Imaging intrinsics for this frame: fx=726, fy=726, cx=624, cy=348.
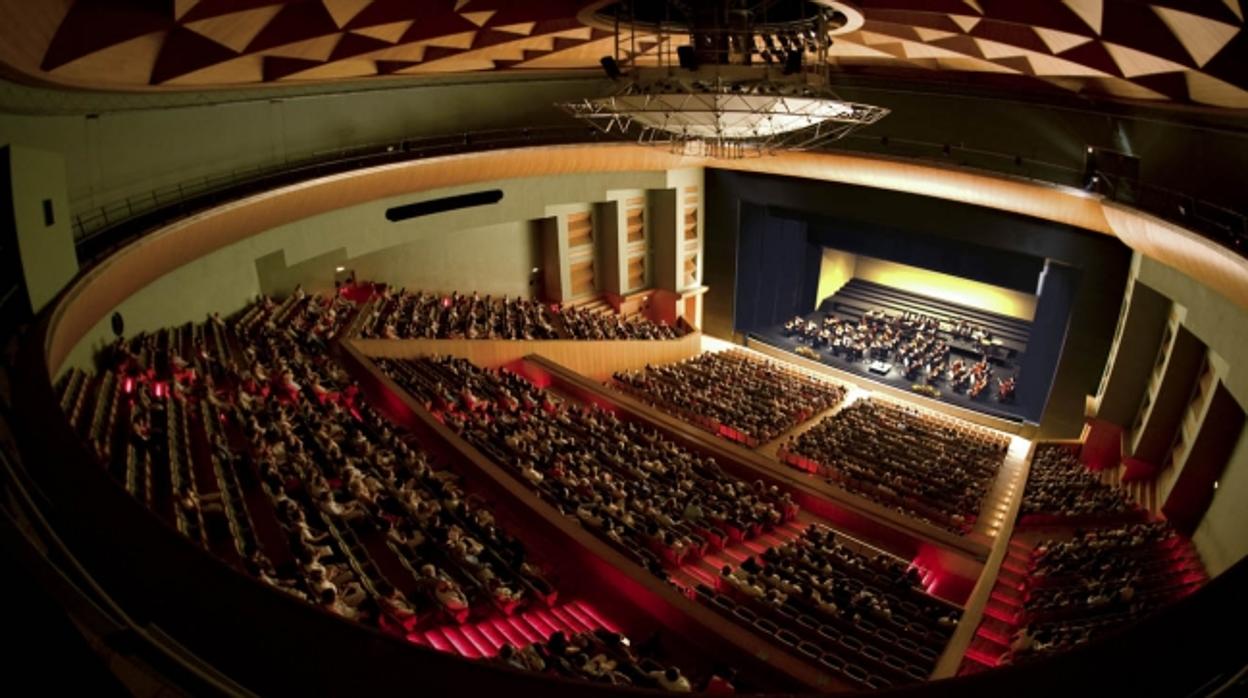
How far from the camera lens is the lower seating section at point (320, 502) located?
582 centimetres

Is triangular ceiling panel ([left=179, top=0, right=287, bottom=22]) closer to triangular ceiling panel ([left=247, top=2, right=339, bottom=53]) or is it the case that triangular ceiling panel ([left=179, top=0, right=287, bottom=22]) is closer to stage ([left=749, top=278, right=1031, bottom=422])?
triangular ceiling panel ([left=247, top=2, right=339, bottom=53])

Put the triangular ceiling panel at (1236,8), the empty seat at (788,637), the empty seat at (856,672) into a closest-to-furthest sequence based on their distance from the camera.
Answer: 1. the triangular ceiling panel at (1236,8)
2. the empty seat at (856,672)
3. the empty seat at (788,637)

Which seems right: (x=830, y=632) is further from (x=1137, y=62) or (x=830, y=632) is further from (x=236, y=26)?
(x=236, y=26)

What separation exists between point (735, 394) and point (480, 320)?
5.76 metres

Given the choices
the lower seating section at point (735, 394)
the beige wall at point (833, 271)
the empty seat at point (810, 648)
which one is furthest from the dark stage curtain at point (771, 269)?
the empty seat at point (810, 648)

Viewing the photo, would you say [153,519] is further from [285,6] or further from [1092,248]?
[1092,248]

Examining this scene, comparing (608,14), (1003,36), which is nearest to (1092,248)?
(1003,36)

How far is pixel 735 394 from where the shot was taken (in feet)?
51.4

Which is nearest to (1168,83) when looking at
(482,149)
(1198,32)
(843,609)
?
(1198,32)

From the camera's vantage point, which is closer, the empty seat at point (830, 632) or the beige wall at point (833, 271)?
the empty seat at point (830, 632)

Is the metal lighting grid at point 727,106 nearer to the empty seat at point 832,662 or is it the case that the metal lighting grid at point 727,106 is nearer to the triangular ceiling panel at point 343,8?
the triangular ceiling panel at point 343,8

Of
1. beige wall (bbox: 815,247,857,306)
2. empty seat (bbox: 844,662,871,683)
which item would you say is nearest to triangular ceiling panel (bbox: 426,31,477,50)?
empty seat (bbox: 844,662,871,683)

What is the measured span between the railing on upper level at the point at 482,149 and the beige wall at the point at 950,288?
580 centimetres

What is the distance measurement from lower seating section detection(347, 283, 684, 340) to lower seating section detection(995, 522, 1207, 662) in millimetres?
10293
